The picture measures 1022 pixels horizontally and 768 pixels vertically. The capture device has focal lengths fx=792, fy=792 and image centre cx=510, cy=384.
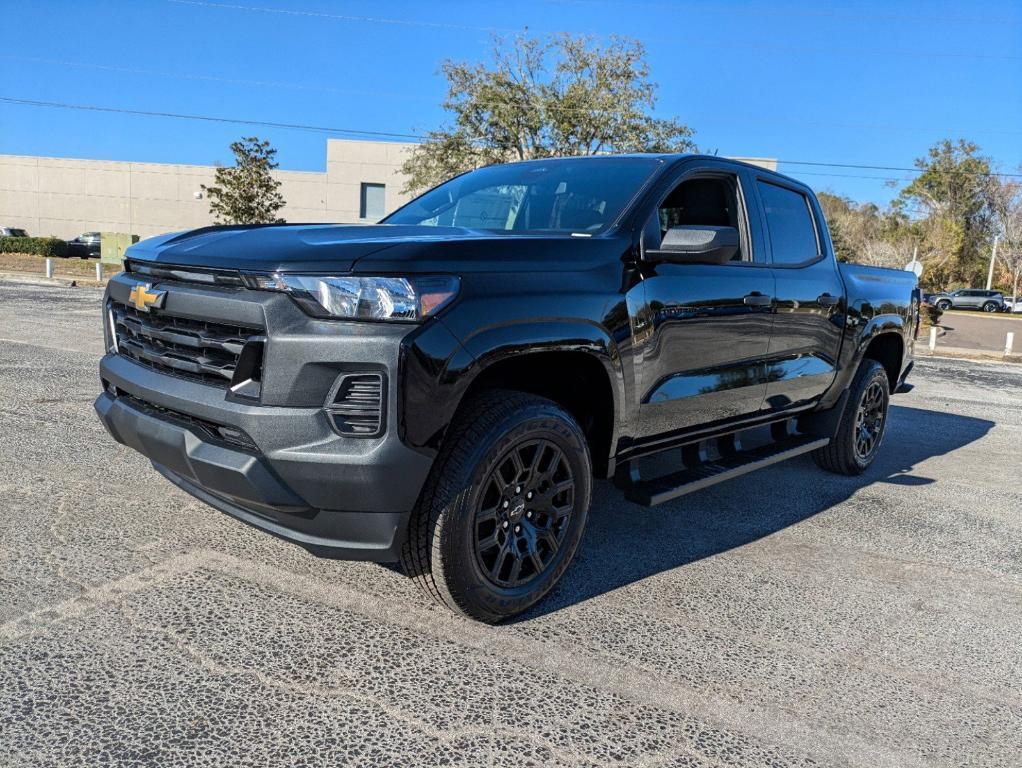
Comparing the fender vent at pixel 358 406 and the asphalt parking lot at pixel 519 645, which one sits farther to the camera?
the fender vent at pixel 358 406

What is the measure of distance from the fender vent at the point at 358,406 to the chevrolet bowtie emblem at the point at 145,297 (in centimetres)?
Answer: 89

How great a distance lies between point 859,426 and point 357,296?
4235mm

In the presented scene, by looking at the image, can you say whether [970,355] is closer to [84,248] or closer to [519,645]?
[519,645]

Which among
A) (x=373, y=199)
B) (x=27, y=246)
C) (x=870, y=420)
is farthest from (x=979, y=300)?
(x=27, y=246)

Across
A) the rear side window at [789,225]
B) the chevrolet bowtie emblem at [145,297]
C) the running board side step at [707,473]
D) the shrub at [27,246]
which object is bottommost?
the running board side step at [707,473]

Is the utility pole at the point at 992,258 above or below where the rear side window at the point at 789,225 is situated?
above

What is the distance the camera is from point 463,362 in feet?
8.55

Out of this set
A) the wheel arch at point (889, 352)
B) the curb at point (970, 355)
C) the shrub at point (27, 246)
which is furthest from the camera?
the shrub at point (27, 246)

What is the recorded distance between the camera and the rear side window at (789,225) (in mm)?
4488

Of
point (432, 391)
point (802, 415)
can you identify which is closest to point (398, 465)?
point (432, 391)

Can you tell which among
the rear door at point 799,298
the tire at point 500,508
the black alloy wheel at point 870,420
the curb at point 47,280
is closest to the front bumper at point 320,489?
the tire at point 500,508

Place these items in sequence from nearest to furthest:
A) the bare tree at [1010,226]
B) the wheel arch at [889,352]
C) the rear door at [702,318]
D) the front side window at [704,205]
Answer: the rear door at [702,318] → the front side window at [704,205] → the wheel arch at [889,352] → the bare tree at [1010,226]

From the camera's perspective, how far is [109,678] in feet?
8.02

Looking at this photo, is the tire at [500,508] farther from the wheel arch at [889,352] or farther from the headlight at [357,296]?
the wheel arch at [889,352]
